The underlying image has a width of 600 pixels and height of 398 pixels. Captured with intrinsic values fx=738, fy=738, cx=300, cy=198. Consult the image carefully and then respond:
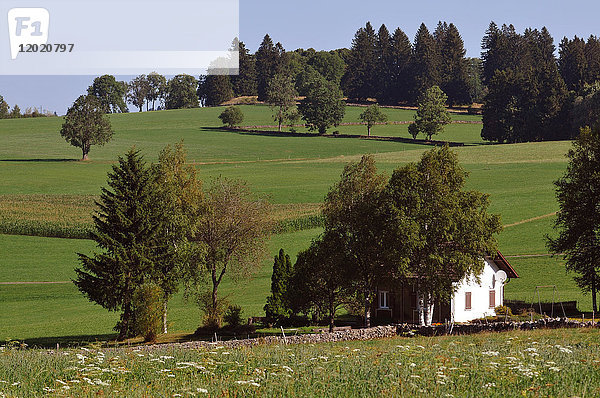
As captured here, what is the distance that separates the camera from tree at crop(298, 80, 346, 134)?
6777 inches

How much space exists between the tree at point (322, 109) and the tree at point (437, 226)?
417ft

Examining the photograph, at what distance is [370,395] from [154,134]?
165946 millimetres

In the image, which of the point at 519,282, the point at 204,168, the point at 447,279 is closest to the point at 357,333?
the point at 447,279

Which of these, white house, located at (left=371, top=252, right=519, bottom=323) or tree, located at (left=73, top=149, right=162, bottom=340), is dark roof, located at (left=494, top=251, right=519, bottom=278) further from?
tree, located at (left=73, top=149, right=162, bottom=340)

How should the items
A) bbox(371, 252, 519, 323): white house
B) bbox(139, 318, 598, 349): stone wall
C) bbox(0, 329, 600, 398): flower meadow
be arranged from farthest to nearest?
bbox(371, 252, 519, 323): white house
bbox(139, 318, 598, 349): stone wall
bbox(0, 329, 600, 398): flower meadow

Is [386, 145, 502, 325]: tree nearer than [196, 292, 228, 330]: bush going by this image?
Yes

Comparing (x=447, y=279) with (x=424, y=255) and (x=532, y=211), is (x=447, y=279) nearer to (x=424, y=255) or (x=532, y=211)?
(x=424, y=255)

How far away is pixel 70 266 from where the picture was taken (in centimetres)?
6750

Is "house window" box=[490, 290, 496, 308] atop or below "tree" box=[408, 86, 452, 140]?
below

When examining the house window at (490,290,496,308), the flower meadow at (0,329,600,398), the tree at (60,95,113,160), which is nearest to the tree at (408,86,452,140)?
the tree at (60,95,113,160)

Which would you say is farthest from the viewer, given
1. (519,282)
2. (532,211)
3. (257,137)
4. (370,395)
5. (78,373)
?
(257,137)

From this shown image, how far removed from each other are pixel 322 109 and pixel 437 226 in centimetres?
13281

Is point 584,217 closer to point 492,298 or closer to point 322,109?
point 492,298

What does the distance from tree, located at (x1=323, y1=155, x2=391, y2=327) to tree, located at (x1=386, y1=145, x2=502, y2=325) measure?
1.21 metres
